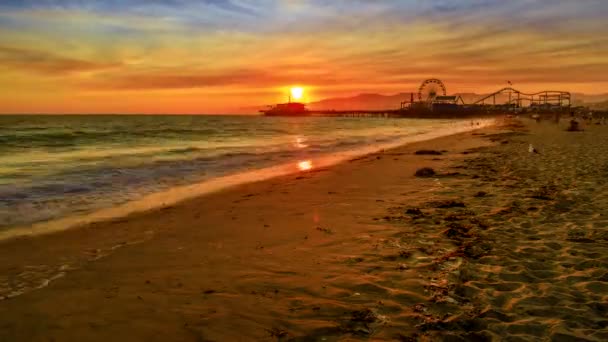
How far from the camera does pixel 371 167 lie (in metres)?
16.4

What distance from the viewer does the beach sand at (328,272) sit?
3.87 m

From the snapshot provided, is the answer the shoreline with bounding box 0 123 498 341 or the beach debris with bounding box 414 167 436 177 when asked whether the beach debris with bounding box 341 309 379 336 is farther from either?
the beach debris with bounding box 414 167 436 177

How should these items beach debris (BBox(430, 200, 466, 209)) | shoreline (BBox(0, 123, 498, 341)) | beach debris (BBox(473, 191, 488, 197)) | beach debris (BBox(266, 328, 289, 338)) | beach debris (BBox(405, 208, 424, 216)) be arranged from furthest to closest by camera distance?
beach debris (BBox(473, 191, 488, 197)) < beach debris (BBox(430, 200, 466, 209)) < beach debris (BBox(405, 208, 424, 216)) < shoreline (BBox(0, 123, 498, 341)) < beach debris (BBox(266, 328, 289, 338))

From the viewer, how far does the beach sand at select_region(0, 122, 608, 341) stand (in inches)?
152

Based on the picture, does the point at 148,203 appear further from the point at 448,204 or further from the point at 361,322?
the point at 361,322

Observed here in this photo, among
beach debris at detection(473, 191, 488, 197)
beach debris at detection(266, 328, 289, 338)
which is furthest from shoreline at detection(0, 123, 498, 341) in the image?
beach debris at detection(473, 191, 488, 197)

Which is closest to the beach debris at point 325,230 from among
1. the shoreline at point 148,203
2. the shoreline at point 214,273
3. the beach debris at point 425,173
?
the shoreline at point 214,273

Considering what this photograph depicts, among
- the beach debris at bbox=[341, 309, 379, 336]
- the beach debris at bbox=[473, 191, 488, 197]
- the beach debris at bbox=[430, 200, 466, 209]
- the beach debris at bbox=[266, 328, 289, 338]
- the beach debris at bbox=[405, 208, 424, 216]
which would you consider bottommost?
the beach debris at bbox=[266, 328, 289, 338]

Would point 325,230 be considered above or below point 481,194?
below

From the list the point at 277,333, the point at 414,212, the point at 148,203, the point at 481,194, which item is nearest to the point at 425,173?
the point at 481,194

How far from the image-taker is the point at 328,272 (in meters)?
5.24

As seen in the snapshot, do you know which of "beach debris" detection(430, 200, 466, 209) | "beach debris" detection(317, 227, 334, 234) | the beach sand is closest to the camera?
the beach sand

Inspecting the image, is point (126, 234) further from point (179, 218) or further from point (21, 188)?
point (21, 188)

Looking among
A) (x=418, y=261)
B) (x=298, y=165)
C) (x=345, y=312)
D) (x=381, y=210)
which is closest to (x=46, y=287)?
→ (x=345, y=312)
